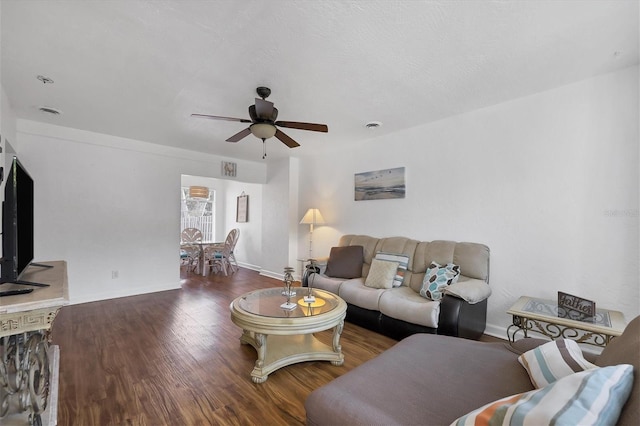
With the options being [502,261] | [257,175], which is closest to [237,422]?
[502,261]

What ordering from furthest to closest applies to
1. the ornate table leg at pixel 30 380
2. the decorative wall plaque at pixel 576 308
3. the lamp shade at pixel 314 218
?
the lamp shade at pixel 314 218, the decorative wall plaque at pixel 576 308, the ornate table leg at pixel 30 380

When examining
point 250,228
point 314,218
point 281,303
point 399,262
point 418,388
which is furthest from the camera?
point 250,228

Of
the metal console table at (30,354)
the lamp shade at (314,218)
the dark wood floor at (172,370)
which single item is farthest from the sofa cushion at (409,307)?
the metal console table at (30,354)

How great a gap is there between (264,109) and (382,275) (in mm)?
2240

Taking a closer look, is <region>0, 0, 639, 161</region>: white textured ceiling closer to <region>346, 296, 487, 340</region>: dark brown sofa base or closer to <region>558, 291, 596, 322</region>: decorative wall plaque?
<region>558, 291, 596, 322</region>: decorative wall plaque

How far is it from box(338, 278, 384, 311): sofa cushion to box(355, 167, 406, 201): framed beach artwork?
1.37 meters

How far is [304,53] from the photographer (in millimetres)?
2088

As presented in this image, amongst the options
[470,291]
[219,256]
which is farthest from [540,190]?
[219,256]

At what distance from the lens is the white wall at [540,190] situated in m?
2.36

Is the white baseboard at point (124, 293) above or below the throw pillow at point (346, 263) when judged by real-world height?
below

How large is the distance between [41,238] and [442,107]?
5.39 meters

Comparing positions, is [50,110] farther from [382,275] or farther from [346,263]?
[382,275]

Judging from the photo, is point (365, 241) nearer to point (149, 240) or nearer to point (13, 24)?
point (149, 240)

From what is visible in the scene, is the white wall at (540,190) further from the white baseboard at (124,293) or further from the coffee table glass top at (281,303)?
the white baseboard at (124,293)
